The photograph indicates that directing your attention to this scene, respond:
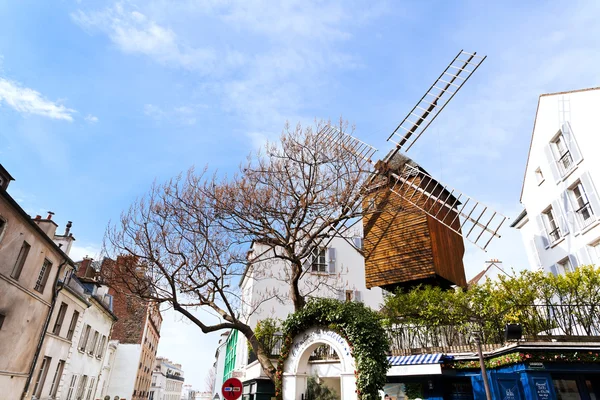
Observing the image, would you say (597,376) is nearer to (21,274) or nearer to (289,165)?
(289,165)

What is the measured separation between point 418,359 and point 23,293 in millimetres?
17410

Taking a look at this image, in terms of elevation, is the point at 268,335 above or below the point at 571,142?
below

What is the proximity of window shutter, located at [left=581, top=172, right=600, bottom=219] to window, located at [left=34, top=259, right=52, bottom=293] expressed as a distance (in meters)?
26.3

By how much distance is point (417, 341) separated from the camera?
44.9 feet

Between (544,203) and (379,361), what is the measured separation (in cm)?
1507

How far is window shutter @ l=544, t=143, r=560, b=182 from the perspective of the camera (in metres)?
18.2

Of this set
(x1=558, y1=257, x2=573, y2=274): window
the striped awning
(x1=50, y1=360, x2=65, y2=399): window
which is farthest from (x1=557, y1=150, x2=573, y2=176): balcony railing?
(x1=50, y1=360, x2=65, y2=399): window

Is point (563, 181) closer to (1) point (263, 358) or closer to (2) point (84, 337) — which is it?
(1) point (263, 358)

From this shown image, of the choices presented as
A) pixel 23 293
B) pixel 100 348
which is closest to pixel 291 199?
pixel 23 293

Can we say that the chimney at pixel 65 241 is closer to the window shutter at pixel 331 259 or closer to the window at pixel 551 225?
the window shutter at pixel 331 259

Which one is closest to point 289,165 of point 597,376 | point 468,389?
point 468,389

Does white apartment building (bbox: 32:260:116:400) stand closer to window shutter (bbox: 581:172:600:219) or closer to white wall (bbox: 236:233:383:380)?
white wall (bbox: 236:233:383:380)

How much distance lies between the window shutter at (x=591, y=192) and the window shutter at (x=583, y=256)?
1.82 m

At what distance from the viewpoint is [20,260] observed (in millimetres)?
16188
